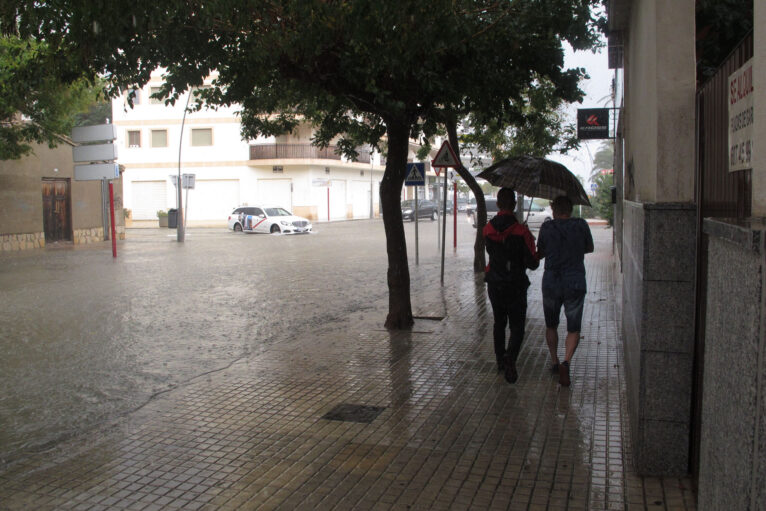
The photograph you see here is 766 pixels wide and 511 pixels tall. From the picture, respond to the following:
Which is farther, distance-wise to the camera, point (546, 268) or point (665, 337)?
point (546, 268)

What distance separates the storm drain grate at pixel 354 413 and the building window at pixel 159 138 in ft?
149

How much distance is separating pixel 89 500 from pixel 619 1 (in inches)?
269

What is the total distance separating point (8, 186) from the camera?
24.4 meters

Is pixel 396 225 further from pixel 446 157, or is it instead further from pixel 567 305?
pixel 446 157

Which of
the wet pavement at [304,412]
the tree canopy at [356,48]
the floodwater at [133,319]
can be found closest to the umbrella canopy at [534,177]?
the tree canopy at [356,48]

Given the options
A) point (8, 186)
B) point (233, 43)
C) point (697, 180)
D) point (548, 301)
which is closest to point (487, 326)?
point (548, 301)

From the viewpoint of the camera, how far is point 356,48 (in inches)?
295

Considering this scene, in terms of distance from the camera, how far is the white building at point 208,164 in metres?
47.5

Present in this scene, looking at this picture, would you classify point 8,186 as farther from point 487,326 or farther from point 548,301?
point 548,301

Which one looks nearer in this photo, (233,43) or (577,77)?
Result: (233,43)

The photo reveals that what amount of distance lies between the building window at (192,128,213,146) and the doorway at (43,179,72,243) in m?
20.5

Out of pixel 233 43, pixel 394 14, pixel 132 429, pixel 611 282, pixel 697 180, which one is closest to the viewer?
pixel 697 180

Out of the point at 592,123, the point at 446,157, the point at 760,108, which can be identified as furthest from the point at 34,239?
the point at 760,108

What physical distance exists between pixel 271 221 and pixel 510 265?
29.8m
